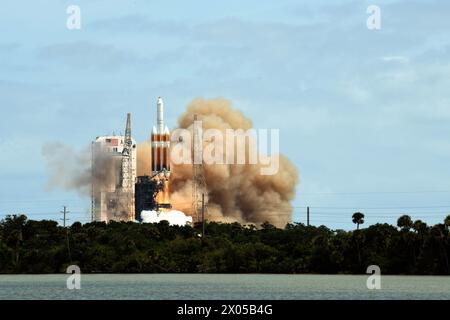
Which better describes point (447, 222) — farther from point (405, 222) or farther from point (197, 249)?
point (197, 249)

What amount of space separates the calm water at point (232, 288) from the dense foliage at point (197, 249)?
3.57 meters

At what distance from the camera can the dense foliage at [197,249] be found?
14712 centimetres

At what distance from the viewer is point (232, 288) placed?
118 meters

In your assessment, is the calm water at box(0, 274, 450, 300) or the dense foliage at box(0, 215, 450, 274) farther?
the dense foliage at box(0, 215, 450, 274)

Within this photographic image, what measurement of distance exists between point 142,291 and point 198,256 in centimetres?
4951

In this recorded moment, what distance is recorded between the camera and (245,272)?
16025cm

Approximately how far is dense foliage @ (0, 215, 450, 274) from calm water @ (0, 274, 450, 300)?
3.57 metres

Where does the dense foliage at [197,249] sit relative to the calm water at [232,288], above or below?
above

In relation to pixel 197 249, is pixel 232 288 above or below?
below

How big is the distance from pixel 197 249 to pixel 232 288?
4593cm

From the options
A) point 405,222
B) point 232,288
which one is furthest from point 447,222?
point 232,288

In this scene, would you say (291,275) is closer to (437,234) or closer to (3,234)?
(437,234)

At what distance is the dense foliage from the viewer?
147125 millimetres
